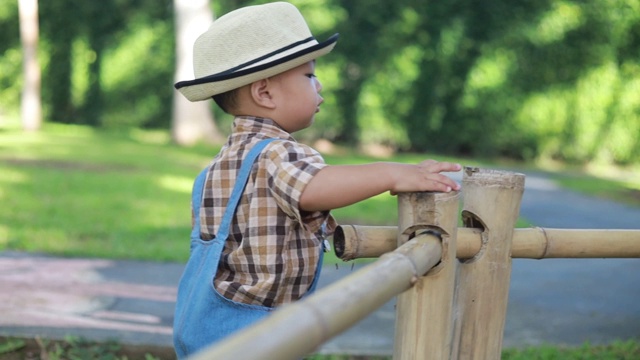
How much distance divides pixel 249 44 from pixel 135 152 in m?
11.1

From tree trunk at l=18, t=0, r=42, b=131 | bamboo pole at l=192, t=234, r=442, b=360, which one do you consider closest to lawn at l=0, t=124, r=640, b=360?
bamboo pole at l=192, t=234, r=442, b=360

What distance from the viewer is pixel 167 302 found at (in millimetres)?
4789

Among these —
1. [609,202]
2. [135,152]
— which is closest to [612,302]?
[609,202]

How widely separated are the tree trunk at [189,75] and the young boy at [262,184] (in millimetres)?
12645

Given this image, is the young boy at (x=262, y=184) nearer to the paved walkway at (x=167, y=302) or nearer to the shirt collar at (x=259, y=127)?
the shirt collar at (x=259, y=127)

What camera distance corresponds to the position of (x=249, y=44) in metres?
2.28

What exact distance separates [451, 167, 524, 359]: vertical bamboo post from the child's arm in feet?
0.73

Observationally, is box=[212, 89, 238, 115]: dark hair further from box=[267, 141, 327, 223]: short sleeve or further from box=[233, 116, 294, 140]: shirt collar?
box=[267, 141, 327, 223]: short sleeve

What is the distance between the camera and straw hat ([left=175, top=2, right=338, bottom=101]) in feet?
7.32

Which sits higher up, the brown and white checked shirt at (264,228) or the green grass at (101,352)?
the brown and white checked shirt at (264,228)

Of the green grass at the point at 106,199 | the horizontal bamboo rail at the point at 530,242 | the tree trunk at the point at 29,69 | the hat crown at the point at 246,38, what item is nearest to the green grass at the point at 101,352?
the horizontal bamboo rail at the point at 530,242

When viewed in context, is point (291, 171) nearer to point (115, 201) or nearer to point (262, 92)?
point (262, 92)

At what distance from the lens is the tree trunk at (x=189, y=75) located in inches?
Answer: 586

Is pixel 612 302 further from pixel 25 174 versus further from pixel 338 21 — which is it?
pixel 338 21
